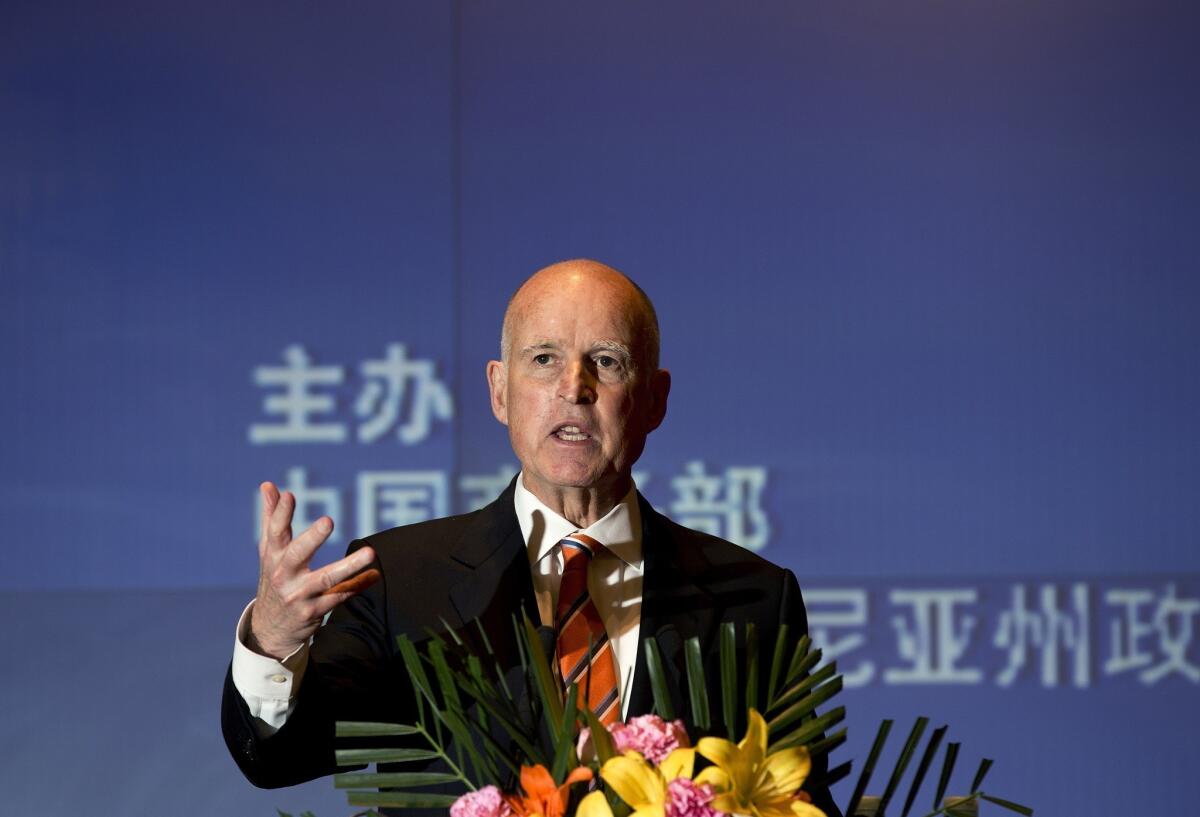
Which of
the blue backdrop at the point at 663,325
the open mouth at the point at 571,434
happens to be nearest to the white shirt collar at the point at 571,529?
the open mouth at the point at 571,434

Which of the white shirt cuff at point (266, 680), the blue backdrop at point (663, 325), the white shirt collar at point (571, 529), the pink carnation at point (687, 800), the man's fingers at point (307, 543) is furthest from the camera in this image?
the blue backdrop at point (663, 325)

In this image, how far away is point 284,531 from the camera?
1.15m

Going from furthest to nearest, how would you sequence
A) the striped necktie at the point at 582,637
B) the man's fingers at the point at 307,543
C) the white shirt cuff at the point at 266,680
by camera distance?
the striped necktie at the point at 582,637
the white shirt cuff at the point at 266,680
the man's fingers at the point at 307,543

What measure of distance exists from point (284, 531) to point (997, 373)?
6.91 feet

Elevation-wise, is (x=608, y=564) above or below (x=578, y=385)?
below

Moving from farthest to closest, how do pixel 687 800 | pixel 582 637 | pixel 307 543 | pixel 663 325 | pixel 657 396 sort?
pixel 663 325 < pixel 657 396 < pixel 582 637 < pixel 307 543 < pixel 687 800

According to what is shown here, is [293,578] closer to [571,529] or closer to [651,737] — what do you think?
[651,737]

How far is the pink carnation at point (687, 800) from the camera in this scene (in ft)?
2.68

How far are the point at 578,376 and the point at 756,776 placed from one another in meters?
0.66

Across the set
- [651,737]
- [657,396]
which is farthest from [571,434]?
[651,737]

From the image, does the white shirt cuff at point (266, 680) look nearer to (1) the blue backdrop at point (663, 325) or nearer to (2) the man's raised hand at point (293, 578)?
(2) the man's raised hand at point (293, 578)

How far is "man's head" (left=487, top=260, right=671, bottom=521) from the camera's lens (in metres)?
1.48

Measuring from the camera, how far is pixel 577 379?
147 cm

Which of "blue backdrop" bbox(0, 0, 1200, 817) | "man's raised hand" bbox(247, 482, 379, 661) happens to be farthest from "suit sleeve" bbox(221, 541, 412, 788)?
"blue backdrop" bbox(0, 0, 1200, 817)
